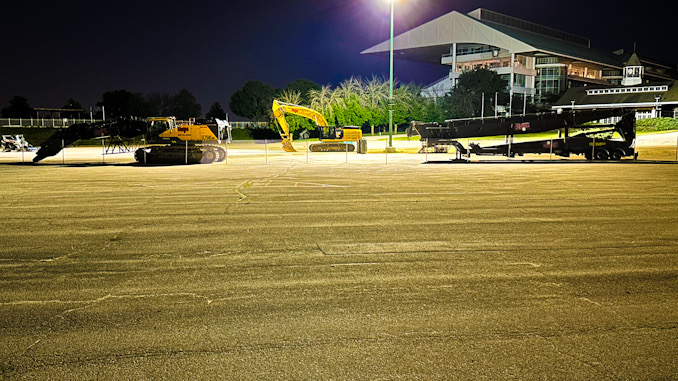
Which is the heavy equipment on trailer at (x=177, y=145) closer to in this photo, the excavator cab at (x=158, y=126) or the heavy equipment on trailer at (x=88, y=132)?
the excavator cab at (x=158, y=126)

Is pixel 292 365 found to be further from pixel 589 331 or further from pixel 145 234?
pixel 145 234

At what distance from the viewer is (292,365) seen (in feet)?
13.8

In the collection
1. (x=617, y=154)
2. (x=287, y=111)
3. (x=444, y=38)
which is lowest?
(x=617, y=154)

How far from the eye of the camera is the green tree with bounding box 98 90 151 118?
102956mm

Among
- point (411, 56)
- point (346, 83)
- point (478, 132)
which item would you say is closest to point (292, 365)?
point (478, 132)

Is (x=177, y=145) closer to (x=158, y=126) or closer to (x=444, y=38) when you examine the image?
(x=158, y=126)

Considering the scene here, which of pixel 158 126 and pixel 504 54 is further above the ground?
pixel 504 54

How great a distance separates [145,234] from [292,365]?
20.0 feet

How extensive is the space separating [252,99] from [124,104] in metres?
26.7

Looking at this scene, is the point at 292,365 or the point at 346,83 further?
the point at 346,83

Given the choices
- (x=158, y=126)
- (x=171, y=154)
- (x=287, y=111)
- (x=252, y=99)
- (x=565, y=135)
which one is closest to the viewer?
(x=171, y=154)

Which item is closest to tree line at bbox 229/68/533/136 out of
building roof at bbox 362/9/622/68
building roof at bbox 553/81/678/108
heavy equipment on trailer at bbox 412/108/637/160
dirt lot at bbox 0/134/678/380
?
building roof at bbox 553/81/678/108

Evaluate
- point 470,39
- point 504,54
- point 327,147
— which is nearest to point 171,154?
point 327,147

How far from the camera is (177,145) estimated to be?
27500 mm
